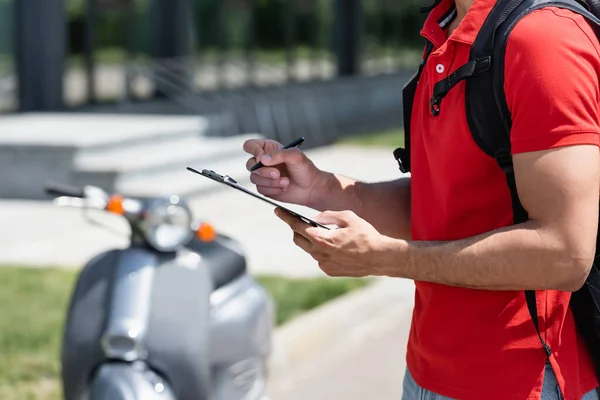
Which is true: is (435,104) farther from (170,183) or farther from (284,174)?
(170,183)

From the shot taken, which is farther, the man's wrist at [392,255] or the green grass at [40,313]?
the green grass at [40,313]

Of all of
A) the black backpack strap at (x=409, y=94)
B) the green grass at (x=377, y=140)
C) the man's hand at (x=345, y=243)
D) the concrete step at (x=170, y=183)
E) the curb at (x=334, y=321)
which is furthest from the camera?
the green grass at (x=377, y=140)

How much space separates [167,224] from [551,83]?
2205 mm

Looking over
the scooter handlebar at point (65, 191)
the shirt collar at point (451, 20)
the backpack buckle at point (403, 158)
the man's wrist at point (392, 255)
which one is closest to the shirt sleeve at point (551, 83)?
the shirt collar at point (451, 20)

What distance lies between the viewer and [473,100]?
206 centimetres

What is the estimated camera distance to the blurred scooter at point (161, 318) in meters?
3.71

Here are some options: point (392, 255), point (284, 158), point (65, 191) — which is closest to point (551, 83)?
point (392, 255)

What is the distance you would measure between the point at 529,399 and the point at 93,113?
15.1m

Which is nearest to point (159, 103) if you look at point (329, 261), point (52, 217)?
point (52, 217)

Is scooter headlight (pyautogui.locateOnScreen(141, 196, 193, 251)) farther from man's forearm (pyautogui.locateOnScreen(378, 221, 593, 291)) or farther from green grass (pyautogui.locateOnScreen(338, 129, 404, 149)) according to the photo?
green grass (pyautogui.locateOnScreen(338, 129, 404, 149))

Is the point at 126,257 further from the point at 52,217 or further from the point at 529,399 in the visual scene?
the point at 52,217

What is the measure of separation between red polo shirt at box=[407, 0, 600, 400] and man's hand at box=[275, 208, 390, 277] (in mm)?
189

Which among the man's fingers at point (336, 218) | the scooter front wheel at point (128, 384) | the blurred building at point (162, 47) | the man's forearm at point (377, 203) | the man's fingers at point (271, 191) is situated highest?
the man's fingers at point (336, 218)

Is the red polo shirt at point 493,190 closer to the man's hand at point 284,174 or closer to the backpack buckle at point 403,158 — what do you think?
the backpack buckle at point 403,158
